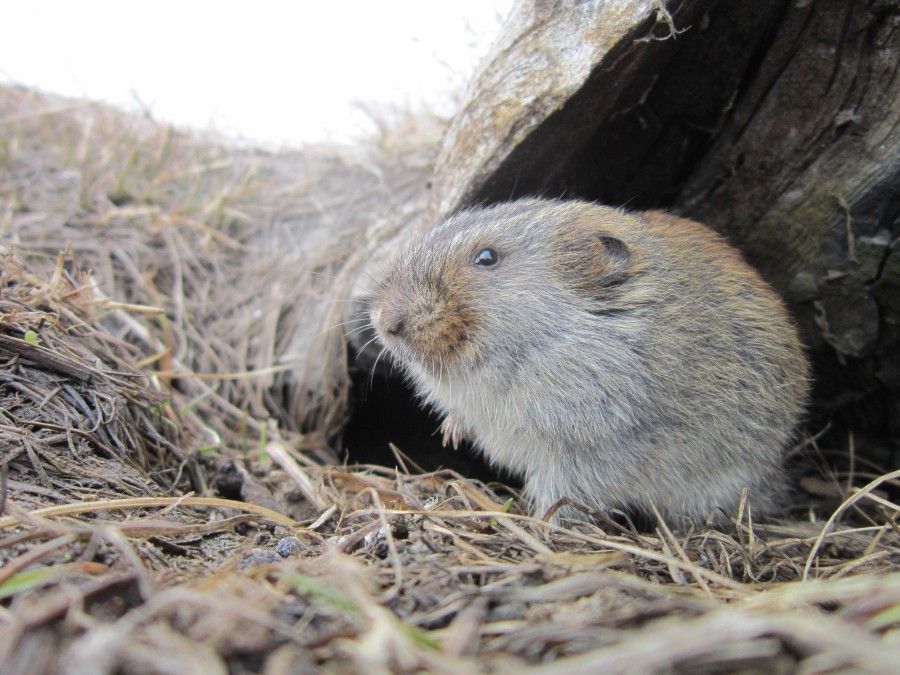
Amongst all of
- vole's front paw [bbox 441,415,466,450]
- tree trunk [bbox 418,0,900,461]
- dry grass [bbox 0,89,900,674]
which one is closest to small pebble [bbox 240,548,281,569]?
dry grass [bbox 0,89,900,674]

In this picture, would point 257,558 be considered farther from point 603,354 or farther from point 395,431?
point 395,431

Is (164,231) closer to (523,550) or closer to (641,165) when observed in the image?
(641,165)

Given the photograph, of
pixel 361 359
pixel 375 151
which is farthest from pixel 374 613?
pixel 375 151

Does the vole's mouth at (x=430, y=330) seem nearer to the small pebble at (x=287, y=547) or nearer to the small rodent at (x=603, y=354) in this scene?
the small rodent at (x=603, y=354)

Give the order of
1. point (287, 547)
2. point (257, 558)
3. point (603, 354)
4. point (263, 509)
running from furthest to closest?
point (603, 354) → point (263, 509) → point (287, 547) → point (257, 558)

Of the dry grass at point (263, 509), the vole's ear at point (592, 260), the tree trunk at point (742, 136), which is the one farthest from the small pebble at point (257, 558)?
the tree trunk at point (742, 136)

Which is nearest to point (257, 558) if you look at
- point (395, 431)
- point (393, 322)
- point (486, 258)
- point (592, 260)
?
point (393, 322)

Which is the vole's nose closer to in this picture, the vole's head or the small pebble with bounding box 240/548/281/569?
the vole's head
